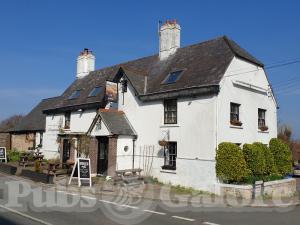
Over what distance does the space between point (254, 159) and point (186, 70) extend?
6.72m

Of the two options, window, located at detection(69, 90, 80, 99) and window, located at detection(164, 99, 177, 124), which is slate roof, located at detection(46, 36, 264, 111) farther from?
window, located at detection(69, 90, 80, 99)

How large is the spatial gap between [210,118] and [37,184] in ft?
33.6

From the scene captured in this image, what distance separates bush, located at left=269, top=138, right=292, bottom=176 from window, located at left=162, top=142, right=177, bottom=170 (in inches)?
251

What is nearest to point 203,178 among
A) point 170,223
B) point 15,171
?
point 170,223

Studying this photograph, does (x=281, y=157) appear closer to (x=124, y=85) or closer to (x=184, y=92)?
(x=184, y=92)

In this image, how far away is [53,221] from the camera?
1088 cm

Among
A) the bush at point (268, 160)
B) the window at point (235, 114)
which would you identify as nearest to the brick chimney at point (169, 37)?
the window at point (235, 114)

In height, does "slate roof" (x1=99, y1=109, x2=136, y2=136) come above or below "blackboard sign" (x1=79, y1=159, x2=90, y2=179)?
above

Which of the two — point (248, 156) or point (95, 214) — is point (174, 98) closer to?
point (248, 156)

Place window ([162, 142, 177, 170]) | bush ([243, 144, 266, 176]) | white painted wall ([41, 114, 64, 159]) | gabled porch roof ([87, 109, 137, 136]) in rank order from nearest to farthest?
1. bush ([243, 144, 266, 176])
2. window ([162, 142, 177, 170])
3. gabled porch roof ([87, 109, 137, 136])
4. white painted wall ([41, 114, 64, 159])

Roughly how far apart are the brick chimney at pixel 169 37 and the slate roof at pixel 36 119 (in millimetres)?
14220

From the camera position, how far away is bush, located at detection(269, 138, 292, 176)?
22781 millimetres

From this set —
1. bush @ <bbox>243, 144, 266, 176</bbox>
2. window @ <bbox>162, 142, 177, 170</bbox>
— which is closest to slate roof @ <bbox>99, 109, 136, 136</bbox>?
window @ <bbox>162, 142, 177, 170</bbox>

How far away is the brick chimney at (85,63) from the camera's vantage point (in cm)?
3528
